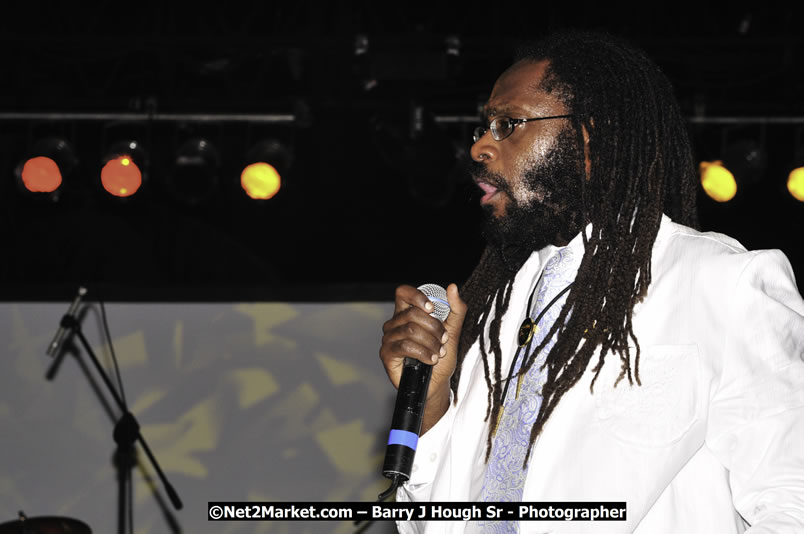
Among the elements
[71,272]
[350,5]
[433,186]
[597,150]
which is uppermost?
[350,5]

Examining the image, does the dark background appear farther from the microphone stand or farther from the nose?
the nose

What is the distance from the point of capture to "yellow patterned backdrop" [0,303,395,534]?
4.68 m

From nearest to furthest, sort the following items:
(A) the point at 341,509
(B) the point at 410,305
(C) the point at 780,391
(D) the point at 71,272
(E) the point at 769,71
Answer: (C) the point at 780,391 → (B) the point at 410,305 → (A) the point at 341,509 → (E) the point at 769,71 → (D) the point at 71,272

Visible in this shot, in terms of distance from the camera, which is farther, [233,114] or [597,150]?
[233,114]

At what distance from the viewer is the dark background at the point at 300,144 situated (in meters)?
4.59

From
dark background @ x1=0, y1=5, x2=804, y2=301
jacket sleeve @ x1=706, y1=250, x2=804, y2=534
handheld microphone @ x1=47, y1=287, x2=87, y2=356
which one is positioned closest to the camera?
jacket sleeve @ x1=706, y1=250, x2=804, y2=534

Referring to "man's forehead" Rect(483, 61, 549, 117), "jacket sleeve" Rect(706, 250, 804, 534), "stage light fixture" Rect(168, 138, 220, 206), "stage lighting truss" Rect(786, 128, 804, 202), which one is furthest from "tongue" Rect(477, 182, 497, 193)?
"stage lighting truss" Rect(786, 128, 804, 202)

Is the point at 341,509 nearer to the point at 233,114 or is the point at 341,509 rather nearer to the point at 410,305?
the point at 410,305

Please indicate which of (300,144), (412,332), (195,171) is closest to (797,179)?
A: (300,144)

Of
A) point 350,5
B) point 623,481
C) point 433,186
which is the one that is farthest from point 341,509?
point 350,5

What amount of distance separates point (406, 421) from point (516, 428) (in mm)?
207

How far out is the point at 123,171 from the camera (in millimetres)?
4395

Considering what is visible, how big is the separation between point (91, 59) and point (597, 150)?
370 cm

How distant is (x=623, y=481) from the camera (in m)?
1.31
